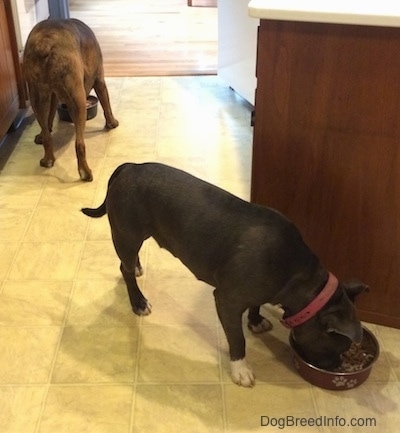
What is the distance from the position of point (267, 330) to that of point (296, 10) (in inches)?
41.4

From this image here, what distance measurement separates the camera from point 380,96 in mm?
1654

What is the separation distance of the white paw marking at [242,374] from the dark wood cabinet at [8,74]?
1882 mm

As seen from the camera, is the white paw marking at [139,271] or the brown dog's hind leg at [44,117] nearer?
the white paw marking at [139,271]

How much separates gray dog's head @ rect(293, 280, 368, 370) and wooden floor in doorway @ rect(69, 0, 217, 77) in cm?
304

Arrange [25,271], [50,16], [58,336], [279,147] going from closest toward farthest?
[279,147]
[58,336]
[25,271]
[50,16]

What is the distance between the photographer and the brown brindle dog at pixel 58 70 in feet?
9.08

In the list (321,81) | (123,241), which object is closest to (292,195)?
→ (321,81)

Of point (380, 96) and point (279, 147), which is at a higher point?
point (380, 96)

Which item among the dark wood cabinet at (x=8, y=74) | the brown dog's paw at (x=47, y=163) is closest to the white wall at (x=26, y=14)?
the dark wood cabinet at (x=8, y=74)

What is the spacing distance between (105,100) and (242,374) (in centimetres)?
209

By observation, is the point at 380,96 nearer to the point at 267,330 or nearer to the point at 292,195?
the point at 292,195

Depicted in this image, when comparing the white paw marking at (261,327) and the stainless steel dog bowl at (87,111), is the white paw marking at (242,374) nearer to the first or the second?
the white paw marking at (261,327)

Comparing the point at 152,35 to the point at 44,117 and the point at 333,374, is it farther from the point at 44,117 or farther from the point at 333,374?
the point at 333,374

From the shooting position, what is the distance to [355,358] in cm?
183
